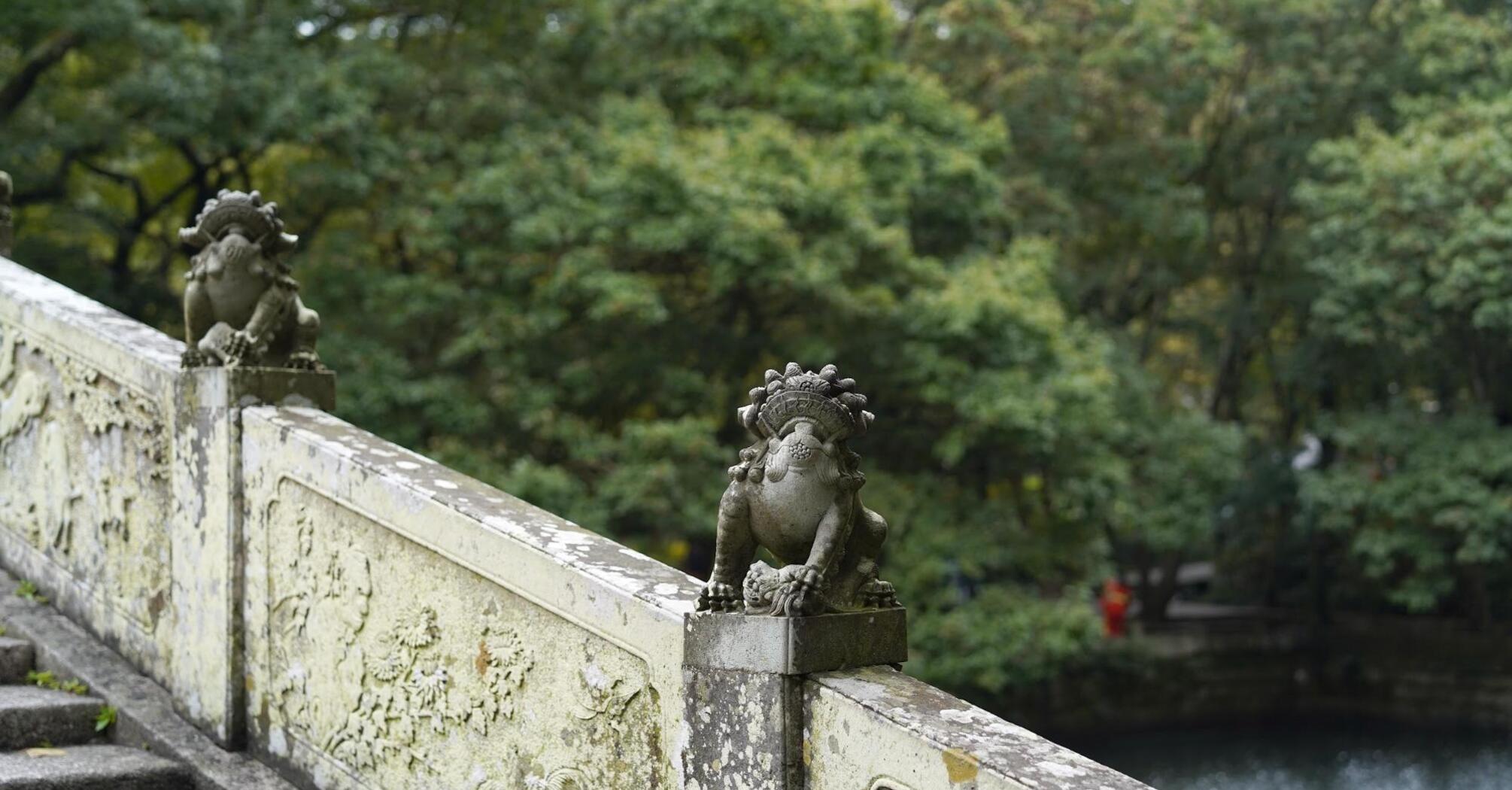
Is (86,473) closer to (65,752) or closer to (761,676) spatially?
(65,752)

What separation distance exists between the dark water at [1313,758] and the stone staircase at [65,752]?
1423cm

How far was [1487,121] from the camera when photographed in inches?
682

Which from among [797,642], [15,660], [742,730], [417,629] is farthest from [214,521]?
[797,642]

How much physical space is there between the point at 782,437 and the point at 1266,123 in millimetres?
19517

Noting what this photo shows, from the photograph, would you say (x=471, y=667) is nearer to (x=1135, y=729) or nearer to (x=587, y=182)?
(x=587, y=182)

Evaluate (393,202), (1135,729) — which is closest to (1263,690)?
(1135,729)

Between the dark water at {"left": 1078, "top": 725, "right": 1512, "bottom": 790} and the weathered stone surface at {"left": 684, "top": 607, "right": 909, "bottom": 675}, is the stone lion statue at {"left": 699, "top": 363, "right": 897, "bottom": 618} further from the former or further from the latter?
the dark water at {"left": 1078, "top": 725, "right": 1512, "bottom": 790}

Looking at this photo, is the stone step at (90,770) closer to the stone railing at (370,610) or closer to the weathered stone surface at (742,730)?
the stone railing at (370,610)

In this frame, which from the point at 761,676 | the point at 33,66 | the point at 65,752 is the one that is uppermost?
the point at 33,66

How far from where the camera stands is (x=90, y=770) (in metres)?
4.62

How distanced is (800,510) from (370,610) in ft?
5.41

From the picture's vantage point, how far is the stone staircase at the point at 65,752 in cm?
454

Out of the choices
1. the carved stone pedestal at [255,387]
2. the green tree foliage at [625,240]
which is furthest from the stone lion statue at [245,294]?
the green tree foliage at [625,240]

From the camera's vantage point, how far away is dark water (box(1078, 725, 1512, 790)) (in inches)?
714
